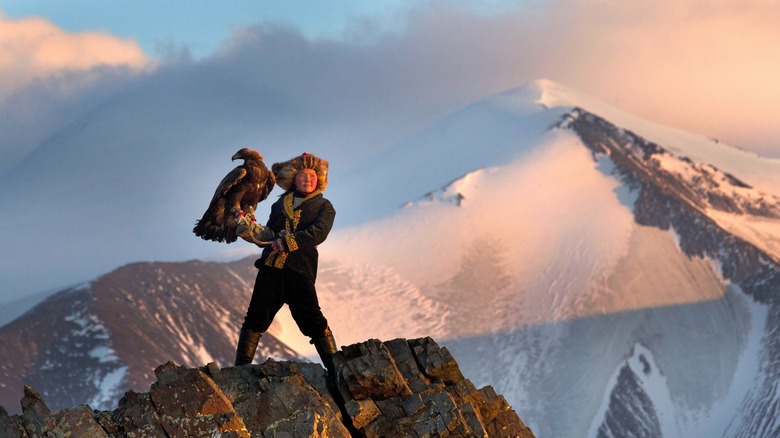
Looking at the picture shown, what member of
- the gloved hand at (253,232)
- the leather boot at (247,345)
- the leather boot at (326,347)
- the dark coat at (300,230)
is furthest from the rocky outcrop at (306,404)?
the gloved hand at (253,232)

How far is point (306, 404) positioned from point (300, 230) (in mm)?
4713

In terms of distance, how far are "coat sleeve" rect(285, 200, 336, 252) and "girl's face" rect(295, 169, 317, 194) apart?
446 mm

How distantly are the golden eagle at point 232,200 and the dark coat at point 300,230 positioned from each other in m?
0.61

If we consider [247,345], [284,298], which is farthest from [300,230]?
[247,345]

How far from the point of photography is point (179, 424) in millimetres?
23469

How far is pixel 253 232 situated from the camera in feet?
93.5

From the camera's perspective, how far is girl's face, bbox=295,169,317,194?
95.1 feet

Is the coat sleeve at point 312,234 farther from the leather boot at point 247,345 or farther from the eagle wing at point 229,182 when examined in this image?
the leather boot at point 247,345

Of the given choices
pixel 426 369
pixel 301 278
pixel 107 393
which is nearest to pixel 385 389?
pixel 426 369

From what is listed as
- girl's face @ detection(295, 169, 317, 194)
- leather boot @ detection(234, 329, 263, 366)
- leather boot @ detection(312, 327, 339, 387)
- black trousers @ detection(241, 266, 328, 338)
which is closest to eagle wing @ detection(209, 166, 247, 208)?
girl's face @ detection(295, 169, 317, 194)

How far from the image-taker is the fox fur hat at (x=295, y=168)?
29078mm

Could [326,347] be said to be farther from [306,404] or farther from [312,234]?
[306,404]

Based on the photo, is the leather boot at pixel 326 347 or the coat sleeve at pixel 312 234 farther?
the coat sleeve at pixel 312 234

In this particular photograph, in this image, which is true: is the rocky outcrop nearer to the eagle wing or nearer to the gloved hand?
the gloved hand
